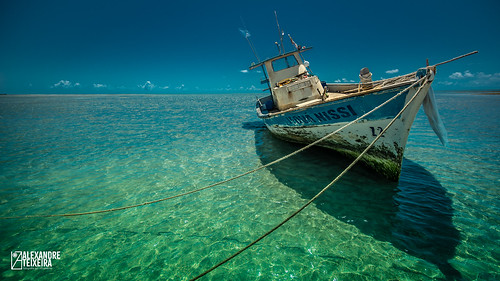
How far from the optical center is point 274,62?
11844 millimetres

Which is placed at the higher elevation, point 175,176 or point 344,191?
point 175,176

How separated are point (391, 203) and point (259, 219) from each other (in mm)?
→ 3676

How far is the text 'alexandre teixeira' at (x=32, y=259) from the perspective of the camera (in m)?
3.81

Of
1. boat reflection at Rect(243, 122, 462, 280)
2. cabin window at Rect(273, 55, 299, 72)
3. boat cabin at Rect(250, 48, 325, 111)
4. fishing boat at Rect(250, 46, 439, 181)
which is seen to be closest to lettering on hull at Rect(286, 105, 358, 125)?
fishing boat at Rect(250, 46, 439, 181)

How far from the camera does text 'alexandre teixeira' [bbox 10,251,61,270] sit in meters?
3.81

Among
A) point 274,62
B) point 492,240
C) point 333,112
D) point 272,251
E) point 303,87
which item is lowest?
point 492,240

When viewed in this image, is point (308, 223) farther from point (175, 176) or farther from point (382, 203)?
point (175, 176)

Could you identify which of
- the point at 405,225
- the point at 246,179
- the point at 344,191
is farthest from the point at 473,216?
the point at 246,179

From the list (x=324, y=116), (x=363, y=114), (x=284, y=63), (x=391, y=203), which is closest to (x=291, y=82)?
(x=284, y=63)

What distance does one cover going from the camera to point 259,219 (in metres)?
4.99

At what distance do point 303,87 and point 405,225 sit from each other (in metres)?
7.08

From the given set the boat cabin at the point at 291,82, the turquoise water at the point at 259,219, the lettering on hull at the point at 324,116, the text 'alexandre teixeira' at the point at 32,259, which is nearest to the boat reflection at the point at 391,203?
the turquoise water at the point at 259,219

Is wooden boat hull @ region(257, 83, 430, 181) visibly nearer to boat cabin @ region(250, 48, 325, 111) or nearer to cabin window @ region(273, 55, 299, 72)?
boat cabin @ region(250, 48, 325, 111)

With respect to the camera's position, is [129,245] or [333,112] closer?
[129,245]
